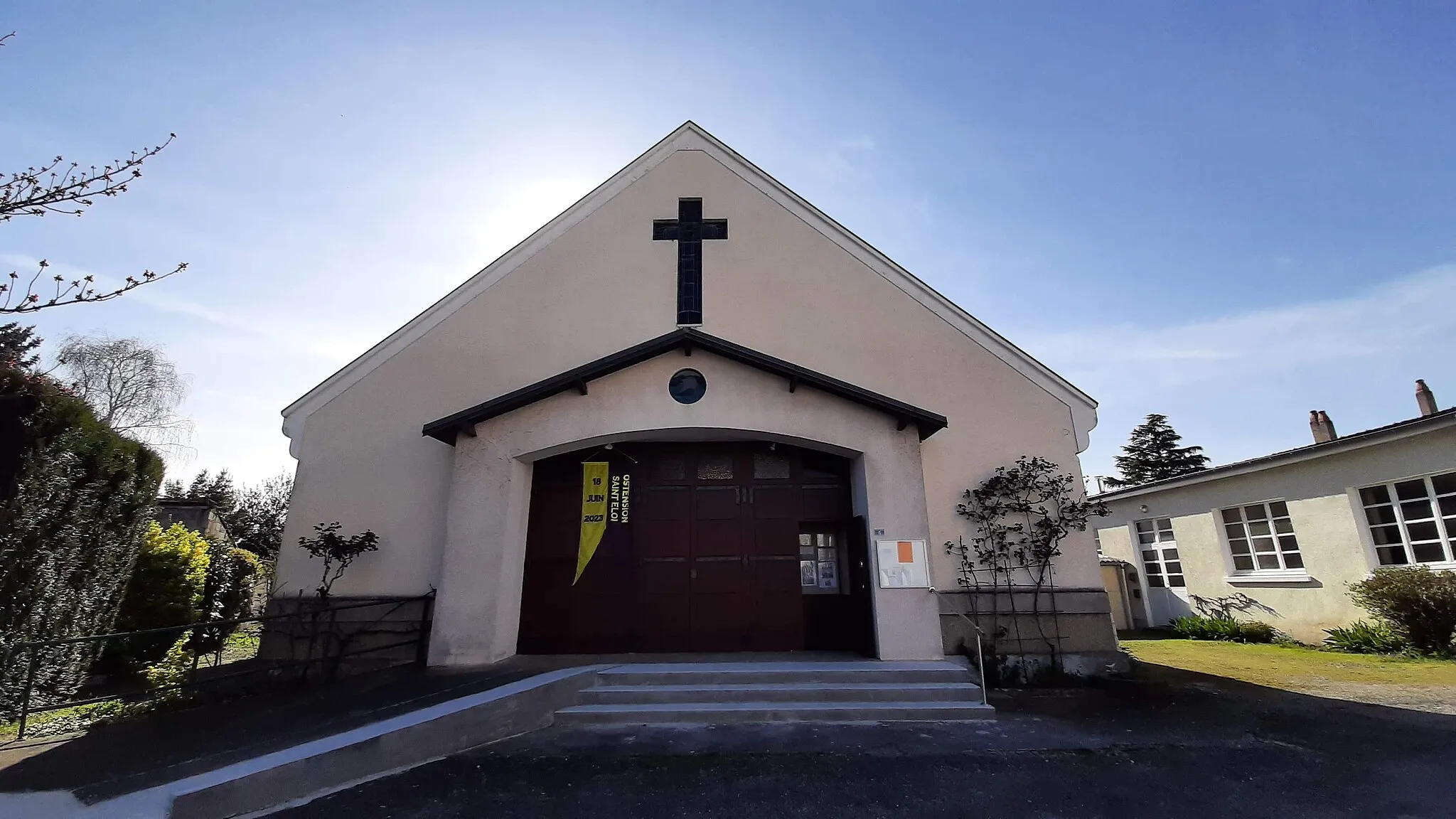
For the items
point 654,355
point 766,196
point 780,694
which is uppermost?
point 766,196

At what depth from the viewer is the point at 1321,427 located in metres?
16.0

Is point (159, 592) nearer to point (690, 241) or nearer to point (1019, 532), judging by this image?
point (690, 241)

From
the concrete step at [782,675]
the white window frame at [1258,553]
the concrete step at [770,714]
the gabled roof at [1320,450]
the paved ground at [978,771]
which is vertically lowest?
the paved ground at [978,771]

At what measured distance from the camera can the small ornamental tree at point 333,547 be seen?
9.16 metres

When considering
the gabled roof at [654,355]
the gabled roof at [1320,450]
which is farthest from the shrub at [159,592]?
the gabled roof at [1320,450]

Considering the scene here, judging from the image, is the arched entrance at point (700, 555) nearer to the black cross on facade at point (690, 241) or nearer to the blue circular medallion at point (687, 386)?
the blue circular medallion at point (687, 386)

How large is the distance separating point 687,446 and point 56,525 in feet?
26.5

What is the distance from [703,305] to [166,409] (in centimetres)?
2376

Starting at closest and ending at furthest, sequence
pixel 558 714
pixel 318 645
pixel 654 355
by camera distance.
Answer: pixel 558 714
pixel 318 645
pixel 654 355

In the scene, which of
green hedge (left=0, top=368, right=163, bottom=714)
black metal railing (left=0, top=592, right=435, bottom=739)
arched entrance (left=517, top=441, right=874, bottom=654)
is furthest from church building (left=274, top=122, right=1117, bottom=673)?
green hedge (left=0, top=368, right=163, bottom=714)

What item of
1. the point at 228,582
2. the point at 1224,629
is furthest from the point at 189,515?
the point at 1224,629

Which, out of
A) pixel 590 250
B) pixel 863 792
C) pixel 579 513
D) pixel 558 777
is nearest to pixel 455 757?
pixel 558 777

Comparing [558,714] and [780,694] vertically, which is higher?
[780,694]

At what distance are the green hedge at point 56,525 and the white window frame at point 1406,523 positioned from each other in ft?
66.1
